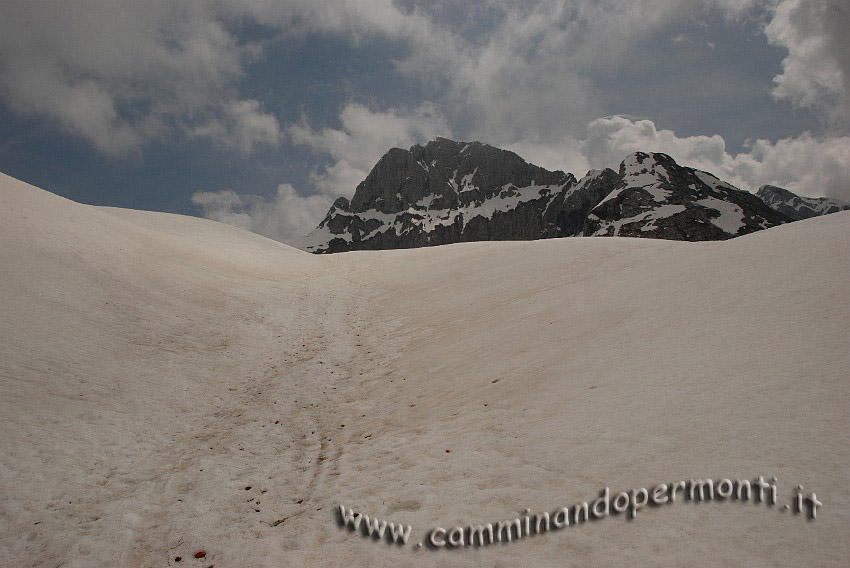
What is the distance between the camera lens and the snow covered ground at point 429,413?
5.58 metres

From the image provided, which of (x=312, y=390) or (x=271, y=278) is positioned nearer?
(x=312, y=390)

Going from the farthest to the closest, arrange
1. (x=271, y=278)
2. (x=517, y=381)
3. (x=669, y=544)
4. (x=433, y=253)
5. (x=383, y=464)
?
(x=433, y=253), (x=271, y=278), (x=517, y=381), (x=383, y=464), (x=669, y=544)

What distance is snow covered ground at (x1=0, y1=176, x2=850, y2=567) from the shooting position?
5582mm

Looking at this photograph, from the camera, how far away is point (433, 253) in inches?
1598

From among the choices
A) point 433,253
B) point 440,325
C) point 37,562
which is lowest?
point 37,562

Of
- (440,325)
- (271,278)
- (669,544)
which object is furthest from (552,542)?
(271,278)

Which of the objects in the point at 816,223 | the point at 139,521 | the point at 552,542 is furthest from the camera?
the point at 816,223

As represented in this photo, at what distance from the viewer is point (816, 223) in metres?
15.6

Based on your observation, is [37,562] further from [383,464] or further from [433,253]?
[433,253]

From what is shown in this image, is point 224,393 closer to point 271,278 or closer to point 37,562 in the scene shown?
point 37,562

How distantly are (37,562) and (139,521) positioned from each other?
4.13ft

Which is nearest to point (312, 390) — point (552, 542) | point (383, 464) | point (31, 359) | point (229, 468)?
point (229, 468)

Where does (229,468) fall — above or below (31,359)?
below

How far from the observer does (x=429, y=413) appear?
10.5 meters
